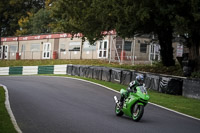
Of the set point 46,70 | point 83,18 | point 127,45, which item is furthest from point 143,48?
point 83,18

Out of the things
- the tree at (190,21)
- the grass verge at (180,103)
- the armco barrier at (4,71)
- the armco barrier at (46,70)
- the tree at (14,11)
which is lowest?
the grass verge at (180,103)

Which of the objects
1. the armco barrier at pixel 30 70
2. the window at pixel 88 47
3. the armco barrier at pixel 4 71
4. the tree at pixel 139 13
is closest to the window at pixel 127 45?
the window at pixel 88 47

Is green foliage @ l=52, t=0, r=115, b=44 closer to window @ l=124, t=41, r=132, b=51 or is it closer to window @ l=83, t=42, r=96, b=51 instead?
window @ l=124, t=41, r=132, b=51

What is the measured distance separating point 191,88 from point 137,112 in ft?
31.8

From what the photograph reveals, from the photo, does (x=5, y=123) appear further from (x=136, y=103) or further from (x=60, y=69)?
(x=60, y=69)

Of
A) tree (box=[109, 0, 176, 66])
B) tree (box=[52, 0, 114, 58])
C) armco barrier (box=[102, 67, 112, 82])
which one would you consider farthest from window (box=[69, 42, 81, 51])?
tree (box=[109, 0, 176, 66])

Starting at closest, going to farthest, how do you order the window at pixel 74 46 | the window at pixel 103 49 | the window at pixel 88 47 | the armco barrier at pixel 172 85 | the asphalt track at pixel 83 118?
1. the asphalt track at pixel 83 118
2. the armco barrier at pixel 172 85
3. the window at pixel 103 49
4. the window at pixel 88 47
5. the window at pixel 74 46

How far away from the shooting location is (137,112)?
39.1 ft

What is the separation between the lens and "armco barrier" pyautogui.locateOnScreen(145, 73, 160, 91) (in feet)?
74.8

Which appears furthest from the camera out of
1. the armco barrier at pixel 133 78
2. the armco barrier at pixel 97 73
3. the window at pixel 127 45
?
the window at pixel 127 45

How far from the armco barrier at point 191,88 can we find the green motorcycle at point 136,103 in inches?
338

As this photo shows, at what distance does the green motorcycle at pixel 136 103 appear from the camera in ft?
38.4

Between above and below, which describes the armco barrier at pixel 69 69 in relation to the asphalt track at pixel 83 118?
above

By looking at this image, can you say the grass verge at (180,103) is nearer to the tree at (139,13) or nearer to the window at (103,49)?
the tree at (139,13)
